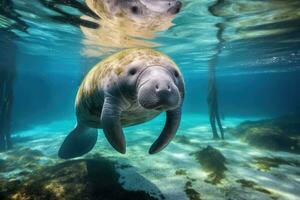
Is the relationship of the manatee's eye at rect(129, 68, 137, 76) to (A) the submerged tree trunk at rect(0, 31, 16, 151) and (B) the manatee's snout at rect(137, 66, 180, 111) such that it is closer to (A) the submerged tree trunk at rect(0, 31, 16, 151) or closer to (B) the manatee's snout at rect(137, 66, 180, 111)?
(B) the manatee's snout at rect(137, 66, 180, 111)

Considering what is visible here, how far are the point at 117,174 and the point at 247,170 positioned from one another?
3688 mm

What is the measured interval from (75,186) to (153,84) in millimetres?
3061

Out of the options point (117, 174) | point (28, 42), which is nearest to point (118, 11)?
point (117, 174)

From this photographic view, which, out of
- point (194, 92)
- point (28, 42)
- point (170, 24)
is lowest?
point (194, 92)

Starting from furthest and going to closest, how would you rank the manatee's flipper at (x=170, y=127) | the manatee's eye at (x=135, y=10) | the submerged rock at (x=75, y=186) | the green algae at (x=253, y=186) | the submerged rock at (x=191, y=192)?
the manatee's eye at (x=135, y=10), the green algae at (x=253, y=186), the submerged rock at (x=191, y=192), the submerged rock at (x=75, y=186), the manatee's flipper at (x=170, y=127)

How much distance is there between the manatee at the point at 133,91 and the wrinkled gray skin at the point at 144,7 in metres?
4.29

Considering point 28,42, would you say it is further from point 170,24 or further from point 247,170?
point 247,170

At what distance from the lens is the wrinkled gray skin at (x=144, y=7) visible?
8.27 metres

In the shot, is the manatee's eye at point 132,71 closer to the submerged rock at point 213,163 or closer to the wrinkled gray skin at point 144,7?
the submerged rock at point 213,163

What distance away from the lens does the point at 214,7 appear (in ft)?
31.0

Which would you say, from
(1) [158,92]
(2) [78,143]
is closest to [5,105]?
(2) [78,143]

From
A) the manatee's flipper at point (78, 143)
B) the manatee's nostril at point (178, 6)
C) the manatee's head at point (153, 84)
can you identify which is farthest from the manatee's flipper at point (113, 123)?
the manatee's nostril at point (178, 6)

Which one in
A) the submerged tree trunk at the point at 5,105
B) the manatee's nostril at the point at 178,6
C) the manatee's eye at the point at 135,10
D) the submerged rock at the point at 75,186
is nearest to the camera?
the submerged rock at the point at 75,186

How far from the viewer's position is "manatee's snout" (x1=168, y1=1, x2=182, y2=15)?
8699mm
